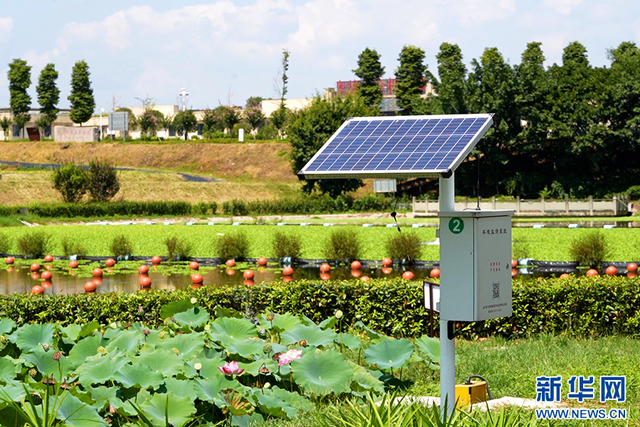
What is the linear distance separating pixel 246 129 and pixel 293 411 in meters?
71.6

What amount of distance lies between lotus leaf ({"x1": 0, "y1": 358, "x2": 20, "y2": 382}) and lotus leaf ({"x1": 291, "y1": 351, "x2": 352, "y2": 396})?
7.03 ft

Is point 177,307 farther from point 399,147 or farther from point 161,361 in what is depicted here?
point 399,147

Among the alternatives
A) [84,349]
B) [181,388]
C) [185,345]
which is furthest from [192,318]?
[181,388]

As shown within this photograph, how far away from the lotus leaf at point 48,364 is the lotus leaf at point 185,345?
739 millimetres

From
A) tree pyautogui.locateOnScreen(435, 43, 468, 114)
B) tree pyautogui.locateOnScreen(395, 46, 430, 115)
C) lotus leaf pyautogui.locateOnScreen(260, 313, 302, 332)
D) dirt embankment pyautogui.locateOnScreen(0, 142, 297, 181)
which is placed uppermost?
tree pyautogui.locateOnScreen(395, 46, 430, 115)

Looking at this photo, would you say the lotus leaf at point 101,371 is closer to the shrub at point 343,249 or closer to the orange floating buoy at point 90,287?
the orange floating buoy at point 90,287

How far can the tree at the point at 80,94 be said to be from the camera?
76.2 metres

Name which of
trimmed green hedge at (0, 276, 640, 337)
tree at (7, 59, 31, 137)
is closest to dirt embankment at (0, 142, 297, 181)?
tree at (7, 59, 31, 137)

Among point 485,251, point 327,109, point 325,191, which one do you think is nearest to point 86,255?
point 485,251

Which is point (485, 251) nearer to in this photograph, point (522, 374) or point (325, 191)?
point (522, 374)

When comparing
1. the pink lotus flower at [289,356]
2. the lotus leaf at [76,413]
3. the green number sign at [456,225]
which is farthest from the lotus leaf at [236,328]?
the green number sign at [456,225]

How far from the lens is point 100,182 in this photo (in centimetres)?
3900

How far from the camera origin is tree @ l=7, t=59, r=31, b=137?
76.6 metres

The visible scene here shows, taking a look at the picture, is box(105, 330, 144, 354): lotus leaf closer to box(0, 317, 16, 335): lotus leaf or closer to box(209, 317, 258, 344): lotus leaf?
box(209, 317, 258, 344): lotus leaf
